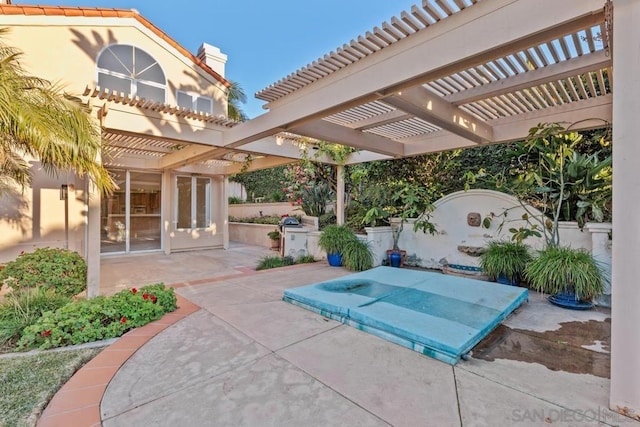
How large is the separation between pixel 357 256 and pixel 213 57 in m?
9.54

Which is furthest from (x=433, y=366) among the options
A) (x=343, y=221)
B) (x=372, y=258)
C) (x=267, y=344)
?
(x=343, y=221)

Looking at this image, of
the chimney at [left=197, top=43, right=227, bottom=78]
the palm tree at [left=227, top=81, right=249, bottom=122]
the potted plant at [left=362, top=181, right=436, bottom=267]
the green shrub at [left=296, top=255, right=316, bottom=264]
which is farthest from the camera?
the palm tree at [left=227, top=81, right=249, bottom=122]

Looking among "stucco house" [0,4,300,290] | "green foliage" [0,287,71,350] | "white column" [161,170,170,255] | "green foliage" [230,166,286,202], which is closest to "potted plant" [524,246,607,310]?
A: "stucco house" [0,4,300,290]

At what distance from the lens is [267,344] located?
11.5ft

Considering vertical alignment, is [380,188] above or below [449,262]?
above

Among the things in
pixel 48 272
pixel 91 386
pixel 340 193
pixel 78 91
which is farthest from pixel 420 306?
pixel 78 91

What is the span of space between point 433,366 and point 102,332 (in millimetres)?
3871

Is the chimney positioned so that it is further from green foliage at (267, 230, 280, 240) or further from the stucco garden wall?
green foliage at (267, 230, 280, 240)

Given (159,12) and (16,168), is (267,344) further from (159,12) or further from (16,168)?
(159,12)

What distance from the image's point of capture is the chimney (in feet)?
37.8

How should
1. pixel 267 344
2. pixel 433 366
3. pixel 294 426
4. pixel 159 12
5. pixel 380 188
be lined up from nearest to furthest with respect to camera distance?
pixel 294 426 → pixel 433 366 → pixel 267 344 → pixel 380 188 → pixel 159 12

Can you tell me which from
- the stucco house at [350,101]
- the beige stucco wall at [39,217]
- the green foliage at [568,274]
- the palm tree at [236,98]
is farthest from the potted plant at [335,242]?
the palm tree at [236,98]

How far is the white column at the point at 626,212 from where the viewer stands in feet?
7.37

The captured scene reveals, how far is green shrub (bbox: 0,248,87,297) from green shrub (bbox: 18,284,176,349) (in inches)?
40.3
